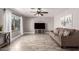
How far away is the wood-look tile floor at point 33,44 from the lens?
2963 mm

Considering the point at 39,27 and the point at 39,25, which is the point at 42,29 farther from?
the point at 39,25

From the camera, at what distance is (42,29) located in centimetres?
360

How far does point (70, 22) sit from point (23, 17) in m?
1.55

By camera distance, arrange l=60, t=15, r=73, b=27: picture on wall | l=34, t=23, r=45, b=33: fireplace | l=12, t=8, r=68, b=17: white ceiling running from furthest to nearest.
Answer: l=34, t=23, r=45, b=33: fireplace → l=60, t=15, r=73, b=27: picture on wall → l=12, t=8, r=68, b=17: white ceiling

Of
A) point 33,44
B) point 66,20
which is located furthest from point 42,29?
point 66,20

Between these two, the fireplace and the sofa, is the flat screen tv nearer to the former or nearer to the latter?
the fireplace

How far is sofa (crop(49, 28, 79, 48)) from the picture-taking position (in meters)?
3.13

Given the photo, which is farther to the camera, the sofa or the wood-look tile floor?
the sofa

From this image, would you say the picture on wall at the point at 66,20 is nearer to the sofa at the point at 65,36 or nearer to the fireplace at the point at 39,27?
the sofa at the point at 65,36

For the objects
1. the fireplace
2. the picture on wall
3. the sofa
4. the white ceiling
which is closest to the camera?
the white ceiling

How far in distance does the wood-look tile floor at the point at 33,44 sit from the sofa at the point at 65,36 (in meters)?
0.18

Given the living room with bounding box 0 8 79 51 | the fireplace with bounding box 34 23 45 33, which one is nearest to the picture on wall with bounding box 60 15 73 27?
the living room with bounding box 0 8 79 51
